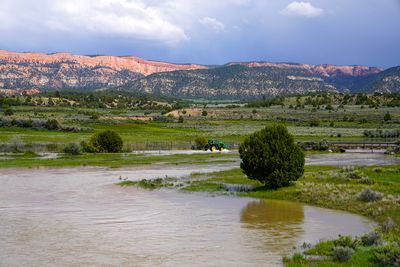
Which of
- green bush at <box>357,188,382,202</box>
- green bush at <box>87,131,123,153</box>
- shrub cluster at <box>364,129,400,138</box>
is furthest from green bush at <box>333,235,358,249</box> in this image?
shrub cluster at <box>364,129,400,138</box>

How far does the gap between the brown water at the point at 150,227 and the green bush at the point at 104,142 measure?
2764cm

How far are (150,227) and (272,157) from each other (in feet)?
32.4

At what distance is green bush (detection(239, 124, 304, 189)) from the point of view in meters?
29.1

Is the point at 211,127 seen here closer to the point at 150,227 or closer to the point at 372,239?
the point at 150,227

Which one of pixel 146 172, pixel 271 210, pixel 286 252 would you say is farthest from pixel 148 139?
pixel 286 252

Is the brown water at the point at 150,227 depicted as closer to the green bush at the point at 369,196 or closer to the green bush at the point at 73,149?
the green bush at the point at 369,196

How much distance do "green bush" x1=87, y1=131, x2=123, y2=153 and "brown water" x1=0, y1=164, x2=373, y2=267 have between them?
90.7ft

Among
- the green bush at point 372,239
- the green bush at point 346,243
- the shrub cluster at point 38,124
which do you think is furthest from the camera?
the shrub cluster at point 38,124

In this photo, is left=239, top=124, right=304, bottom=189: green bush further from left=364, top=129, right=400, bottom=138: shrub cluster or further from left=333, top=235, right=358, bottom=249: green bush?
left=364, top=129, right=400, bottom=138: shrub cluster

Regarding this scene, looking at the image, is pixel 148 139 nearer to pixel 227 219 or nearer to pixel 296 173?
pixel 296 173

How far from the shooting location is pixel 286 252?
17.0 m

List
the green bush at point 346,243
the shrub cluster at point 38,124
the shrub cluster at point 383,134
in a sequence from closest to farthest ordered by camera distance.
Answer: the green bush at point 346,243, the shrub cluster at point 383,134, the shrub cluster at point 38,124

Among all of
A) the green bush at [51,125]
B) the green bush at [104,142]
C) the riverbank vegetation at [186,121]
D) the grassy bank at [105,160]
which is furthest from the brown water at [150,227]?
→ the green bush at [51,125]

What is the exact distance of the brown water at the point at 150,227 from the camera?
54.4 ft
